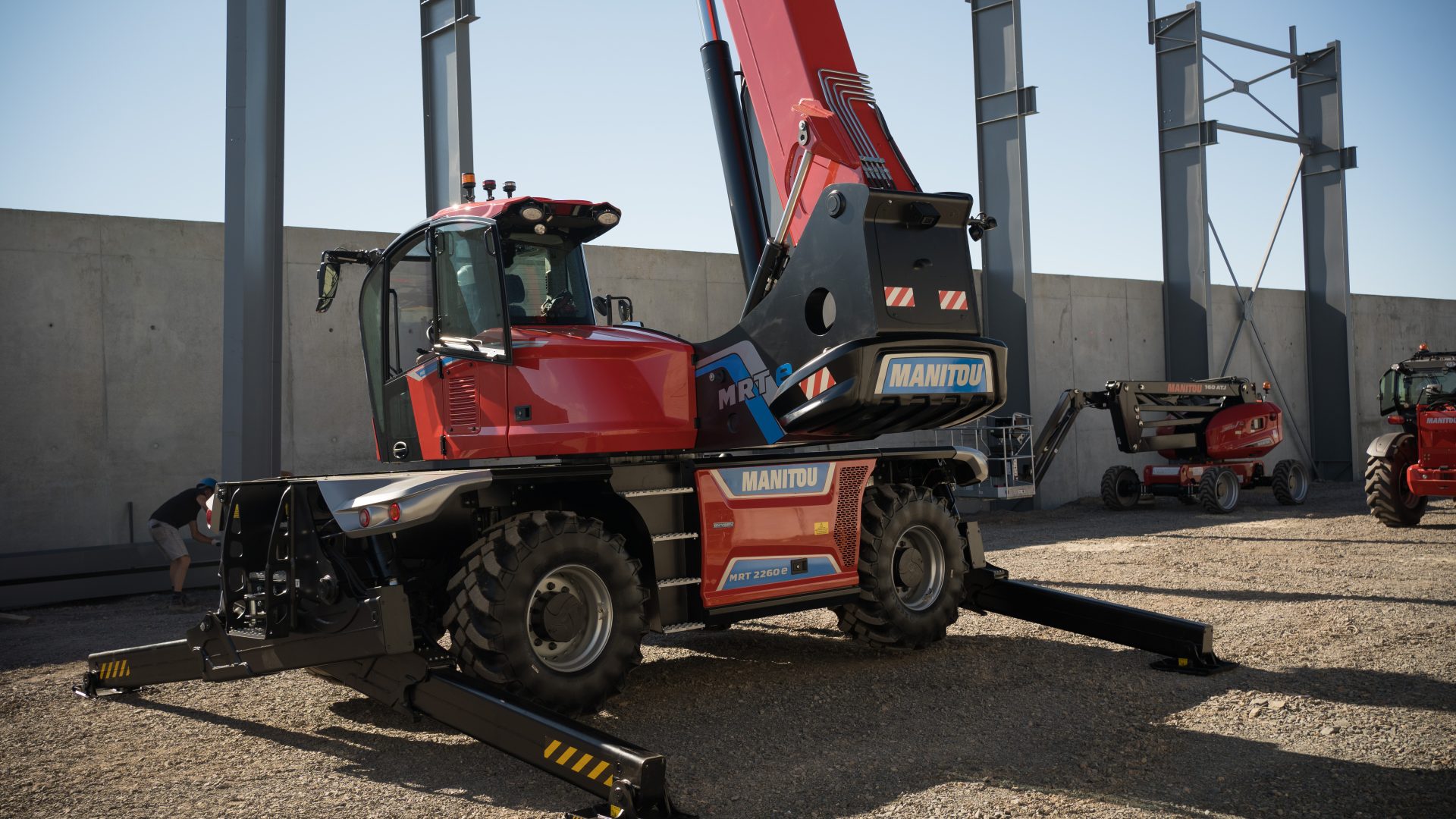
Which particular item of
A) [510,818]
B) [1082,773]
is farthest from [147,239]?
[1082,773]

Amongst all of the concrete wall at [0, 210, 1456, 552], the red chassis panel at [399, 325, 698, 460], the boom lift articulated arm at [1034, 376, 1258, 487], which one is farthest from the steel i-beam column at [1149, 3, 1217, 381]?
the red chassis panel at [399, 325, 698, 460]

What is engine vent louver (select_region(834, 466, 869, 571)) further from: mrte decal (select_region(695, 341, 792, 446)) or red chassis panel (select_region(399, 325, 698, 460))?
red chassis panel (select_region(399, 325, 698, 460))

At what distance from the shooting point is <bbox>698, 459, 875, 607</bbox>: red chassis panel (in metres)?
6.46

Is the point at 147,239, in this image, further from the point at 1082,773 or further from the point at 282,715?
the point at 1082,773

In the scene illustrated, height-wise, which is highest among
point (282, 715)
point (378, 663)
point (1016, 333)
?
point (1016, 333)

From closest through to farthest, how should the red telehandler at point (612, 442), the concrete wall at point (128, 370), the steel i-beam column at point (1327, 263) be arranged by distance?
the red telehandler at point (612, 442) → the concrete wall at point (128, 370) → the steel i-beam column at point (1327, 263)

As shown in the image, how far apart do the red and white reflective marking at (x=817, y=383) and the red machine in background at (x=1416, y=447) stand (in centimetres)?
1112

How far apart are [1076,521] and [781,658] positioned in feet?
35.2

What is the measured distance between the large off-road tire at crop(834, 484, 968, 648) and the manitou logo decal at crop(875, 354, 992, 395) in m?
1.33

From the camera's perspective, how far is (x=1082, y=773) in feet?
16.2

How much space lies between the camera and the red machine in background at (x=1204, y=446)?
17.0 meters

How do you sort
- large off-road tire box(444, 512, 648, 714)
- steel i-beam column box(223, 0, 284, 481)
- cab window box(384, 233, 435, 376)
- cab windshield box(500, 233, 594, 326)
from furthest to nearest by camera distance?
steel i-beam column box(223, 0, 284, 481) < cab window box(384, 233, 435, 376) < cab windshield box(500, 233, 594, 326) < large off-road tire box(444, 512, 648, 714)

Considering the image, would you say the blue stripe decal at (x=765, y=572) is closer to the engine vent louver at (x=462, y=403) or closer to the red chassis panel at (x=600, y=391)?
the red chassis panel at (x=600, y=391)

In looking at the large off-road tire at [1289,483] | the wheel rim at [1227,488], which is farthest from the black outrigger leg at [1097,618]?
the large off-road tire at [1289,483]
